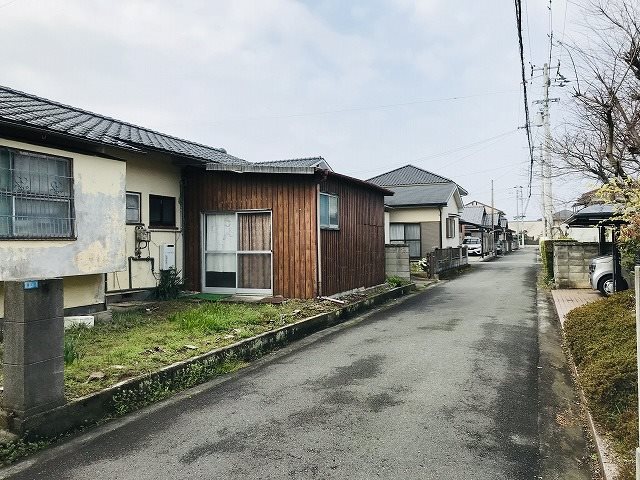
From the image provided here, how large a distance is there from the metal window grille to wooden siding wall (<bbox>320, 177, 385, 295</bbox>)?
5488mm

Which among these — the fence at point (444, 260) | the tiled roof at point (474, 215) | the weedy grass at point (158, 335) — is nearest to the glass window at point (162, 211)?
the weedy grass at point (158, 335)

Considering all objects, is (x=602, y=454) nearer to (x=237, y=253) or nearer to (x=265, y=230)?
(x=265, y=230)

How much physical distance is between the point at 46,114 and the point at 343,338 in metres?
6.63

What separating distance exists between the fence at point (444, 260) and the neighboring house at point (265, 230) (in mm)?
9248

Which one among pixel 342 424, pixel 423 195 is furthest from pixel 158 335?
pixel 423 195

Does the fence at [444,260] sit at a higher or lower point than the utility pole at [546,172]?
lower

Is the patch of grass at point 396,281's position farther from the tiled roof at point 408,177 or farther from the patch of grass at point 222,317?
the tiled roof at point 408,177

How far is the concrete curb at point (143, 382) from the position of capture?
4.14 m

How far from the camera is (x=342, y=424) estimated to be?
4461 mm

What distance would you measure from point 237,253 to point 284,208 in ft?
5.37

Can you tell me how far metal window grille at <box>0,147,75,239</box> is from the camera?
6.78 m

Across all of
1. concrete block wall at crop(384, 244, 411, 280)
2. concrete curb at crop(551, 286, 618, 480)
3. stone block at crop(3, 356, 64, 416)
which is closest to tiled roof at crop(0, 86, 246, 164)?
stone block at crop(3, 356, 64, 416)

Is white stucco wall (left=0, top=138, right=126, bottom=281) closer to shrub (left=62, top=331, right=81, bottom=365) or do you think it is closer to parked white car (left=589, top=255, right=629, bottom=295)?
shrub (left=62, top=331, right=81, bottom=365)

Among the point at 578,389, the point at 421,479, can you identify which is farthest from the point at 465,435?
the point at 578,389
